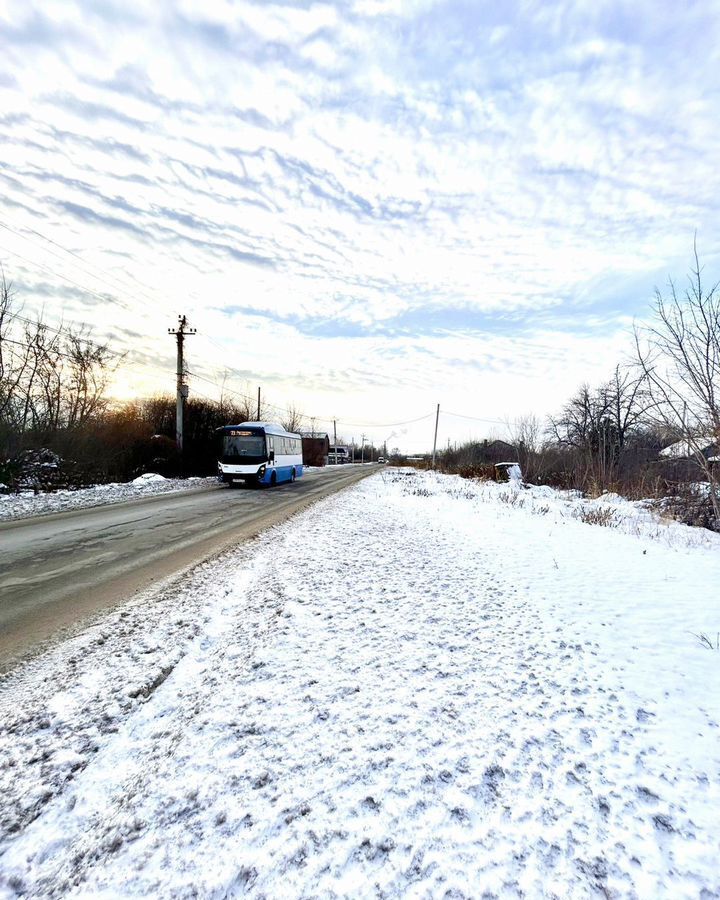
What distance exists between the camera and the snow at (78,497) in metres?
11.2

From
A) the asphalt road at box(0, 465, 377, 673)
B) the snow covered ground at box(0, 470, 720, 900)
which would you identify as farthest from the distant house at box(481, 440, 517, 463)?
the snow covered ground at box(0, 470, 720, 900)

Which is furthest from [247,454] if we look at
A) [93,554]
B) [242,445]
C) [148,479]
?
[93,554]

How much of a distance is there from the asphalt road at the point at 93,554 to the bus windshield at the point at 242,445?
6.54 meters

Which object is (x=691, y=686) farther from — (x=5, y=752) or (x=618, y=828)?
(x=5, y=752)

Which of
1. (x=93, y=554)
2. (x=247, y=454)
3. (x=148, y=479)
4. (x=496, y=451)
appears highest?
(x=496, y=451)

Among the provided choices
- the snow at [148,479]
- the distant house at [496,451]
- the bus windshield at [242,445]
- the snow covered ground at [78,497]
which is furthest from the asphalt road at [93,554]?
the distant house at [496,451]

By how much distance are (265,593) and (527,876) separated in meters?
3.68

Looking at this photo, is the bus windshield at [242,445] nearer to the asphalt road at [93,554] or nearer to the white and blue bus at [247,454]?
the white and blue bus at [247,454]

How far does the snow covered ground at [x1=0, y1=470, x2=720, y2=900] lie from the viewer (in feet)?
5.10

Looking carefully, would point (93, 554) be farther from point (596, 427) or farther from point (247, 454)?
point (596, 427)

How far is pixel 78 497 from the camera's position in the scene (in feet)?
45.6

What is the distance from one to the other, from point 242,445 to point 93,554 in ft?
42.2

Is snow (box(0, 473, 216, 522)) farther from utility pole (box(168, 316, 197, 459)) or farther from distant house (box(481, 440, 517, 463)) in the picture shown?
distant house (box(481, 440, 517, 463))

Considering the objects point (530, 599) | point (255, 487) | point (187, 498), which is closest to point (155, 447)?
point (255, 487)
